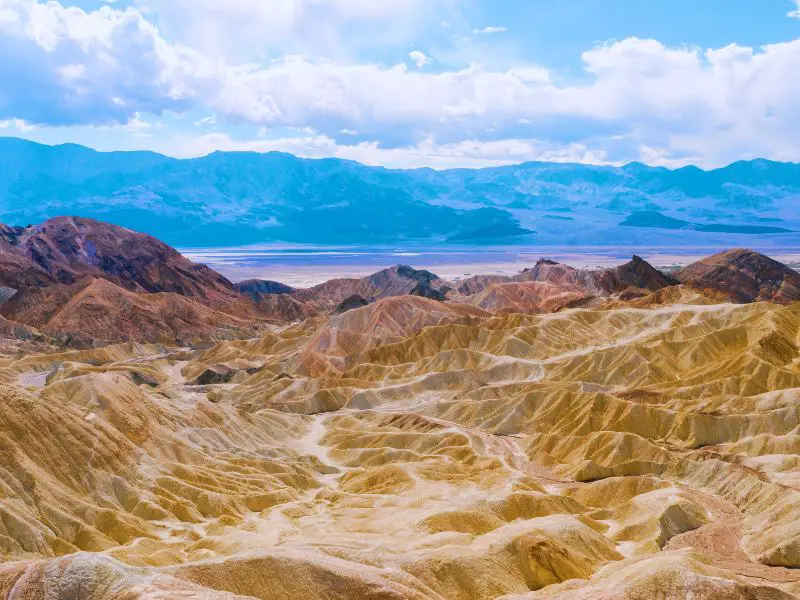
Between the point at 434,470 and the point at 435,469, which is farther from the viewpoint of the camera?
the point at 435,469

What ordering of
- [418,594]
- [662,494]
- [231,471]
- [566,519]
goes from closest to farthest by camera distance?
[418,594]
[566,519]
[662,494]
[231,471]

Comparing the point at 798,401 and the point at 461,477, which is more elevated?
the point at 798,401

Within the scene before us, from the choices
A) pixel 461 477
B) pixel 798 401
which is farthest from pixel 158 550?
pixel 798 401

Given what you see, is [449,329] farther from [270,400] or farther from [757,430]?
[757,430]

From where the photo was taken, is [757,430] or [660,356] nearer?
[757,430]

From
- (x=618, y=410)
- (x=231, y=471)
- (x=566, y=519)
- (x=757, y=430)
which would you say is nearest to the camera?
(x=566, y=519)

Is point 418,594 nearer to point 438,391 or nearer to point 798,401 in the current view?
point 798,401
